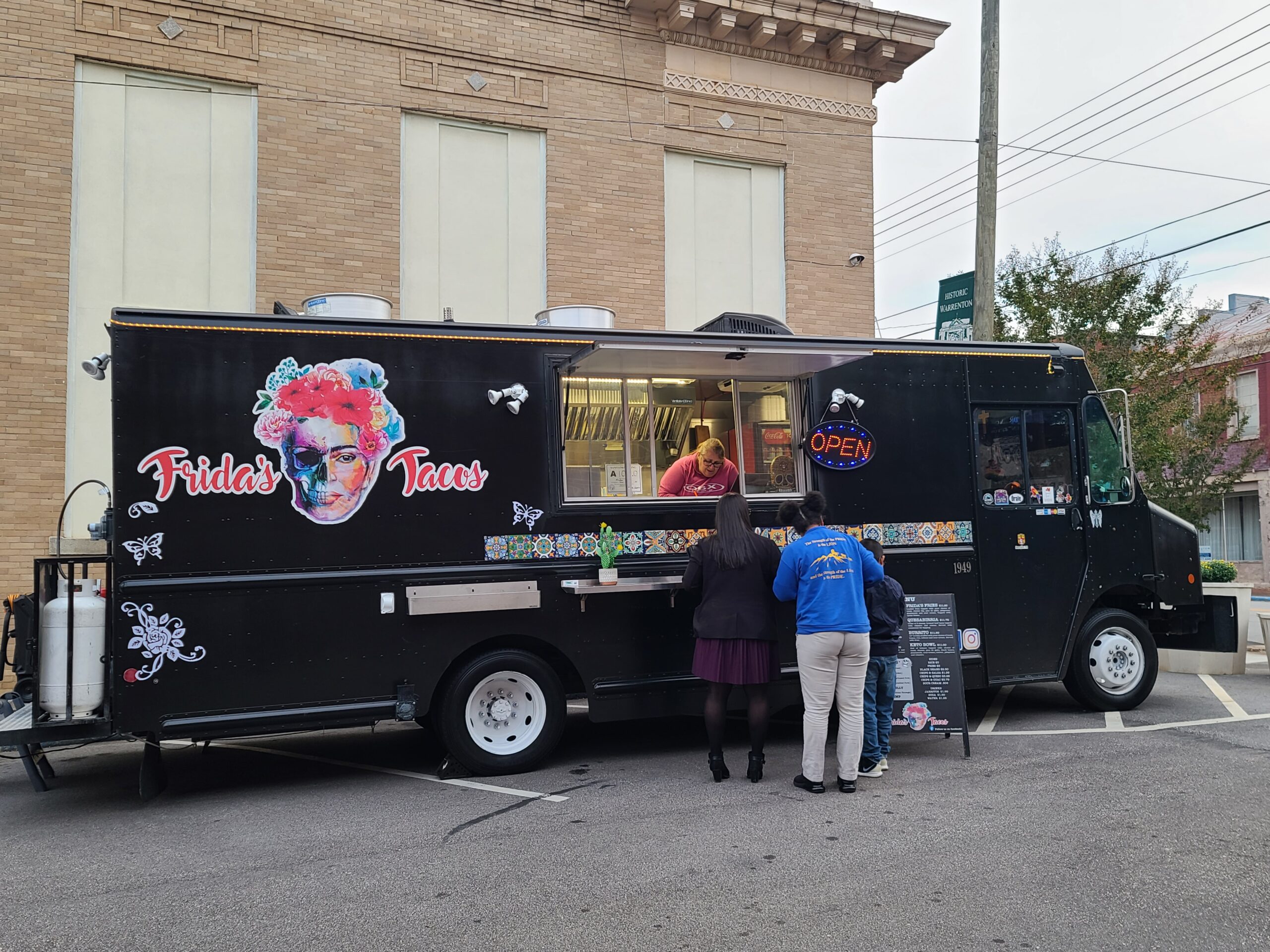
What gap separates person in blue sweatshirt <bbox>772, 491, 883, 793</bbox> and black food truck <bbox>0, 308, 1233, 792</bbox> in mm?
1256

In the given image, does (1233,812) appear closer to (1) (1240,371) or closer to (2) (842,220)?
(2) (842,220)

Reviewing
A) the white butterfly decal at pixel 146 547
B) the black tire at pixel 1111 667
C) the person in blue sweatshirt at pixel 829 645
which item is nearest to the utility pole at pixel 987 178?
the black tire at pixel 1111 667

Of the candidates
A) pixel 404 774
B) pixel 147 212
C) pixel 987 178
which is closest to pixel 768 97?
pixel 987 178

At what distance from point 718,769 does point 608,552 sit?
168 centimetres

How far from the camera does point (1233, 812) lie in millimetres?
5754

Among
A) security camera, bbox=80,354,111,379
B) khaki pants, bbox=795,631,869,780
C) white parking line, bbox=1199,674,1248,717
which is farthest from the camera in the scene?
white parking line, bbox=1199,674,1248,717

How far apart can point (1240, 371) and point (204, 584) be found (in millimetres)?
26192

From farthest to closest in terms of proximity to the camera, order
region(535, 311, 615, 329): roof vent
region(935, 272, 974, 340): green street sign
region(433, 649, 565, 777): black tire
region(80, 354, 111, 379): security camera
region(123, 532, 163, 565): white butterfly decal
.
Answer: region(935, 272, 974, 340): green street sign
region(535, 311, 615, 329): roof vent
region(433, 649, 565, 777): black tire
region(80, 354, 111, 379): security camera
region(123, 532, 163, 565): white butterfly decal

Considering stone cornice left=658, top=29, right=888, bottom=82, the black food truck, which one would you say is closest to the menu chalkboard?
the black food truck

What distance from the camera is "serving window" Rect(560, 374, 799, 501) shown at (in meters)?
7.59

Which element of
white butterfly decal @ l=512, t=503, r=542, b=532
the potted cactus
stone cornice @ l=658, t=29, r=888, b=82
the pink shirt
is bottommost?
the potted cactus

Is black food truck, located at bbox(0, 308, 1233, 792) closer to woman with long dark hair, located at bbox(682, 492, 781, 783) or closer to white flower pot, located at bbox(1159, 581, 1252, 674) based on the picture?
woman with long dark hair, located at bbox(682, 492, 781, 783)

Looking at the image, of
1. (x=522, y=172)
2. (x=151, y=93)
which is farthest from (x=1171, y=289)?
(x=151, y=93)

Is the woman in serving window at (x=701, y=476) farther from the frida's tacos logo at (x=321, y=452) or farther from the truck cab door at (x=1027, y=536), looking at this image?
the truck cab door at (x=1027, y=536)
